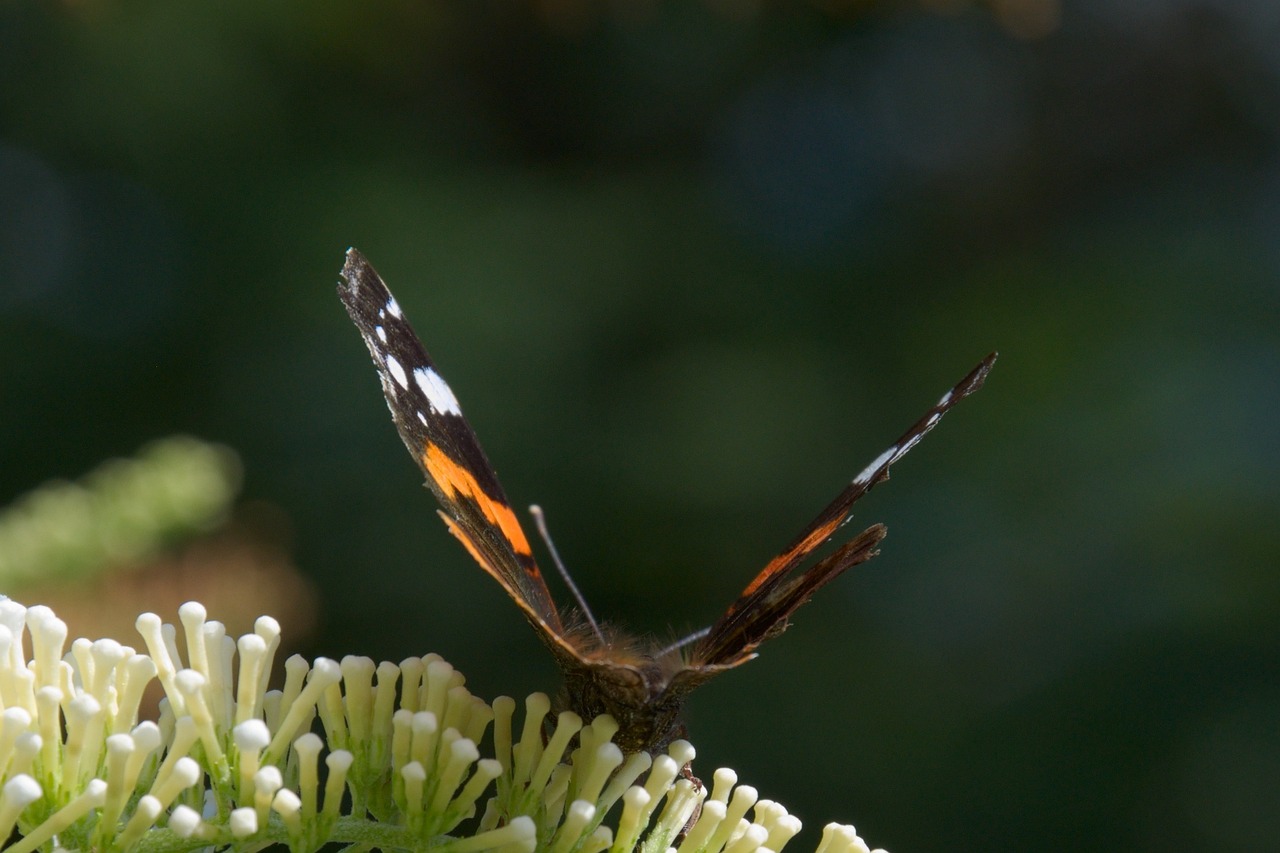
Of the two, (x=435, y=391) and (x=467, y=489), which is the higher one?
(x=435, y=391)

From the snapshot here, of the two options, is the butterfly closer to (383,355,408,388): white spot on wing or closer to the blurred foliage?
(383,355,408,388): white spot on wing

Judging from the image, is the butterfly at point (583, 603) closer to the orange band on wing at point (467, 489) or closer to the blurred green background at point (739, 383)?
the orange band on wing at point (467, 489)

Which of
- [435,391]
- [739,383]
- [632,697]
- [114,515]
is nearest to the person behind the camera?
[632,697]

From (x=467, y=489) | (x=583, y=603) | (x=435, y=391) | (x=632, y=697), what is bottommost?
(x=632, y=697)

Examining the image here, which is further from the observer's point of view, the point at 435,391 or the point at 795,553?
the point at 435,391

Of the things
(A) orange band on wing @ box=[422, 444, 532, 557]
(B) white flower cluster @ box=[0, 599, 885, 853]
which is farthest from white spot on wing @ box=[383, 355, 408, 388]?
(B) white flower cluster @ box=[0, 599, 885, 853]

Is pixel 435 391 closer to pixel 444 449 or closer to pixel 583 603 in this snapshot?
pixel 444 449

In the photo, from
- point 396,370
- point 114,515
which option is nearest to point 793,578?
point 396,370

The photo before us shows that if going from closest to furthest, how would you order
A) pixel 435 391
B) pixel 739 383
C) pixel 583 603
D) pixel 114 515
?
pixel 583 603 < pixel 435 391 < pixel 114 515 < pixel 739 383
